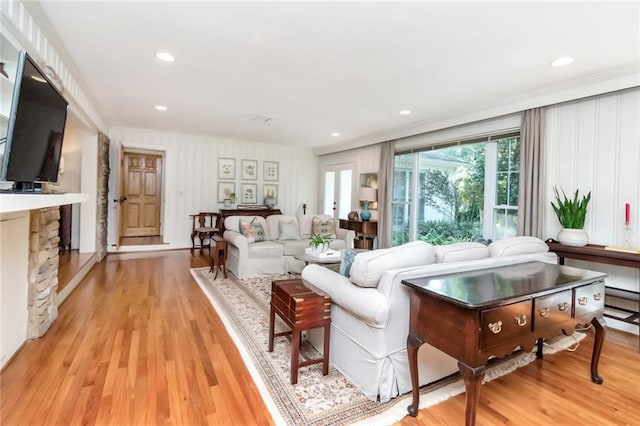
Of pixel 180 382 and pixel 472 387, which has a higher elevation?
pixel 472 387

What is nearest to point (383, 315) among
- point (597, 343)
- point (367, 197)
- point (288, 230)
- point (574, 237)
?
point (597, 343)

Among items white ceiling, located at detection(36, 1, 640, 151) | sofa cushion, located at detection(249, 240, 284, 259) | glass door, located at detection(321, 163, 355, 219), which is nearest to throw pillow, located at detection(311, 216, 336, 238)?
sofa cushion, located at detection(249, 240, 284, 259)

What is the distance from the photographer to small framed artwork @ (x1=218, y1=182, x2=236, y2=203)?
23.7 feet

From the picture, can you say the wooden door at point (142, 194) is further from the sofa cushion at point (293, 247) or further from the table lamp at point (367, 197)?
the table lamp at point (367, 197)

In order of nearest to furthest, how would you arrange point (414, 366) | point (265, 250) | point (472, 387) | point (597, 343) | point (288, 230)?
1. point (472, 387)
2. point (414, 366)
3. point (597, 343)
4. point (265, 250)
5. point (288, 230)

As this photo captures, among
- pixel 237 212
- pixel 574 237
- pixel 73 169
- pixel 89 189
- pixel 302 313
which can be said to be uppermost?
pixel 73 169

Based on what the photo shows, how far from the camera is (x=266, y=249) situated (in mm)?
4586

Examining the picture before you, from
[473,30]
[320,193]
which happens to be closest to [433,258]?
[473,30]

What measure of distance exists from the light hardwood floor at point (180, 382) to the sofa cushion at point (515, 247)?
857mm

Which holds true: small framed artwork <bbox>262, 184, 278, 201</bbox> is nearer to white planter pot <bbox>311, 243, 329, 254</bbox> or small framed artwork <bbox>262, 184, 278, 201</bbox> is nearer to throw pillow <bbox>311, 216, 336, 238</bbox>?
throw pillow <bbox>311, 216, 336, 238</bbox>

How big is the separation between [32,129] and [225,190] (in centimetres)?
556

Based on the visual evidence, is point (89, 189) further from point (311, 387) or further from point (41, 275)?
point (311, 387)

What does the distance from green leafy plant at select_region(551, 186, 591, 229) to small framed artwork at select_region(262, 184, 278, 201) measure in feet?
19.1

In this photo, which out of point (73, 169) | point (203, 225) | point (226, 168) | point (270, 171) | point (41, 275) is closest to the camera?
point (41, 275)
